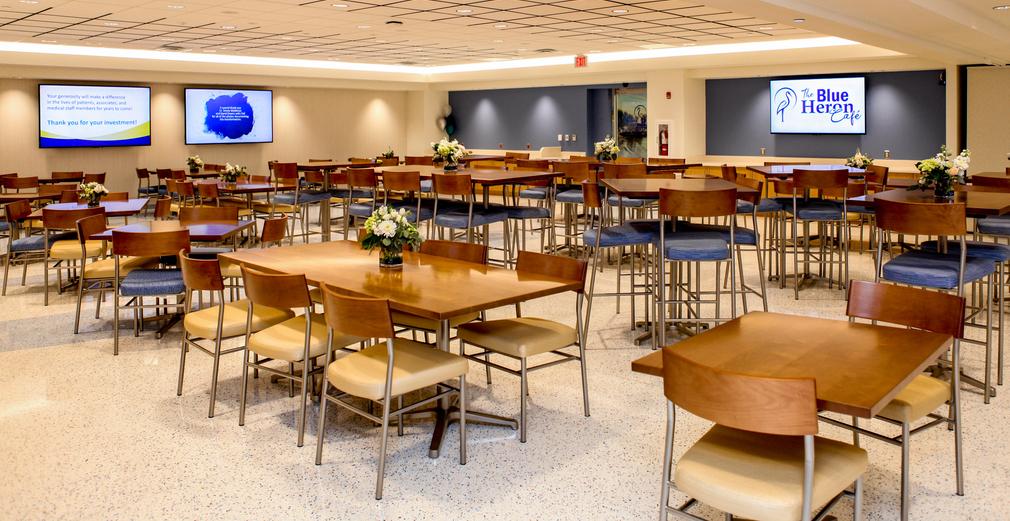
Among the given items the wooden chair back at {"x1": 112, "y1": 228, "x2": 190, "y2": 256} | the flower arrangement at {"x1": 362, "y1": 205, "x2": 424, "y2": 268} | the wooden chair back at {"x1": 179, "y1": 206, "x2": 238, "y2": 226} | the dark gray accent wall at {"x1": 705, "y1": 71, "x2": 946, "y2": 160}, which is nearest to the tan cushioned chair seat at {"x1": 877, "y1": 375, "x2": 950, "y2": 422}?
the flower arrangement at {"x1": 362, "y1": 205, "x2": 424, "y2": 268}

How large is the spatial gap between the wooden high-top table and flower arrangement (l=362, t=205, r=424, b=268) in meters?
0.08

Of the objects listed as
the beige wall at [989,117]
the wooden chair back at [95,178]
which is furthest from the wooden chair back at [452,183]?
the beige wall at [989,117]

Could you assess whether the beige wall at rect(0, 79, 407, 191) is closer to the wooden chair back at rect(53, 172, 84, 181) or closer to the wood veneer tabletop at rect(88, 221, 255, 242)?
the wooden chair back at rect(53, 172, 84, 181)

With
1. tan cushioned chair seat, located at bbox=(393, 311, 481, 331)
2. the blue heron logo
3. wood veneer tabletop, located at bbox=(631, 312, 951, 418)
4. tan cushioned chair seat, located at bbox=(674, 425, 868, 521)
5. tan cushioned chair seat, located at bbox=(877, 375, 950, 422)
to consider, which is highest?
the blue heron logo

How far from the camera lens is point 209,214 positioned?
6.73m

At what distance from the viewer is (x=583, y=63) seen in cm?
1491

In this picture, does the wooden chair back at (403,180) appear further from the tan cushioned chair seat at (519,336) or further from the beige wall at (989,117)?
the beige wall at (989,117)

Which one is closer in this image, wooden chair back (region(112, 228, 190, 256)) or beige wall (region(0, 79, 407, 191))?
wooden chair back (region(112, 228, 190, 256))

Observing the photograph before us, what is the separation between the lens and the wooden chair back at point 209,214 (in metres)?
6.59

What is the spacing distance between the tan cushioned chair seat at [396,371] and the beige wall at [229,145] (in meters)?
12.8

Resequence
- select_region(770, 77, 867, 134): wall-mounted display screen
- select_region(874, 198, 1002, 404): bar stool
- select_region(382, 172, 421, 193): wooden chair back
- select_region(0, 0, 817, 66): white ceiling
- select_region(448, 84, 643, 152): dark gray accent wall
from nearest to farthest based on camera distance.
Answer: select_region(874, 198, 1002, 404): bar stool, select_region(382, 172, 421, 193): wooden chair back, select_region(0, 0, 817, 66): white ceiling, select_region(770, 77, 867, 134): wall-mounted display screen, select_region(448, 84, 643, 152): dark gray accent wall

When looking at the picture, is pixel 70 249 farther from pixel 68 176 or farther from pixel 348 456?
pixel 68 176

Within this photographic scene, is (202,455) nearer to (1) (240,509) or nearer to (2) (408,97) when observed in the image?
(1) (240,509)

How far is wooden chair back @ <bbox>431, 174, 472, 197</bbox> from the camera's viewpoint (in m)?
6.91
